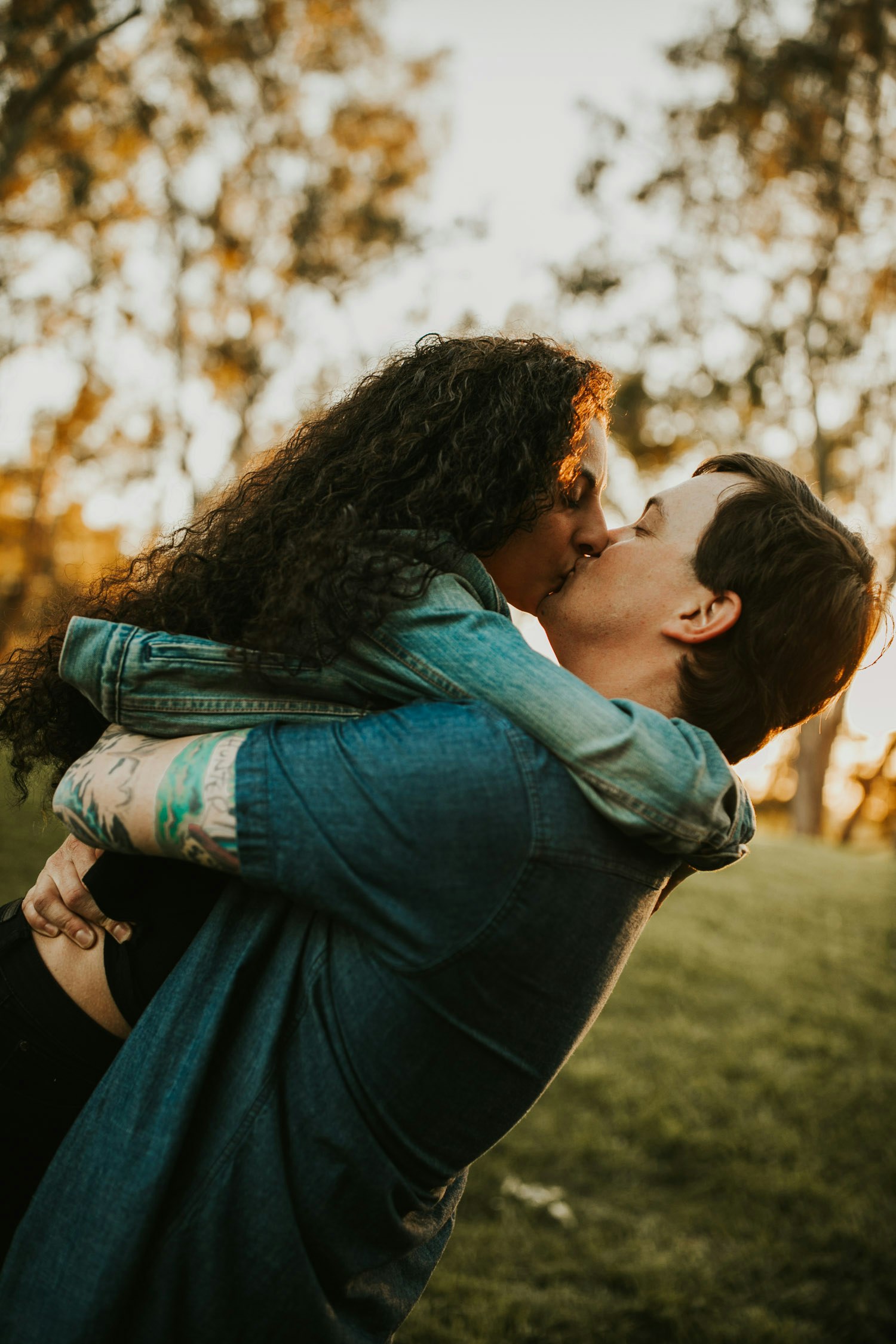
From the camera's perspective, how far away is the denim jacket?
60.9 inches

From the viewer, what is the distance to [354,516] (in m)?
1.83

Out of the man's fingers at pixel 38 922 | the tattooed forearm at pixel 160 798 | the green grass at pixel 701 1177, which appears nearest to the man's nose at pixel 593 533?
the tattooed forearm at pixel 160 798

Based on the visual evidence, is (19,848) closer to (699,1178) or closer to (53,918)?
(699,1178)

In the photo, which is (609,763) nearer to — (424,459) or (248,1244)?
(424,459)

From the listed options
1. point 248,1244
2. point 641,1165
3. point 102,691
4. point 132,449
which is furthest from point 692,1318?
point 132,449

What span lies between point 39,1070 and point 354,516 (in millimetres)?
1237

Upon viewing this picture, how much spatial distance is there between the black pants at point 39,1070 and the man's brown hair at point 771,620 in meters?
1.43

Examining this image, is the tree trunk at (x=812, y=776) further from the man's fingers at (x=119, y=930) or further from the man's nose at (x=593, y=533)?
the man's fingers at (x=119, y=930)

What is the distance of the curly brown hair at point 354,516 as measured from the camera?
172 cm

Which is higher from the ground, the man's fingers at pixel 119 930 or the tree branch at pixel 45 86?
the tree branch at pixel 45 86

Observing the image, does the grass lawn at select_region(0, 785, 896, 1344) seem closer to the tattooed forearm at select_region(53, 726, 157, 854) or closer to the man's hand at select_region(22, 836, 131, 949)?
the man's hand at select_region(22, 836, 131, 949)

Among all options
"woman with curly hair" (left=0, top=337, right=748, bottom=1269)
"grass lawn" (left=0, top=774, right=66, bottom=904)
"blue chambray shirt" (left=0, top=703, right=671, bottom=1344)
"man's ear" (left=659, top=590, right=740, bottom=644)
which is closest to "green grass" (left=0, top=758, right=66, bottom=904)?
"grass lawn" (left=0, top=774, right=66, bottom=904)

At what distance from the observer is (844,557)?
220 cm

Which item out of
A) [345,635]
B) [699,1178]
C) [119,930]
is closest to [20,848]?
[699,1178]
